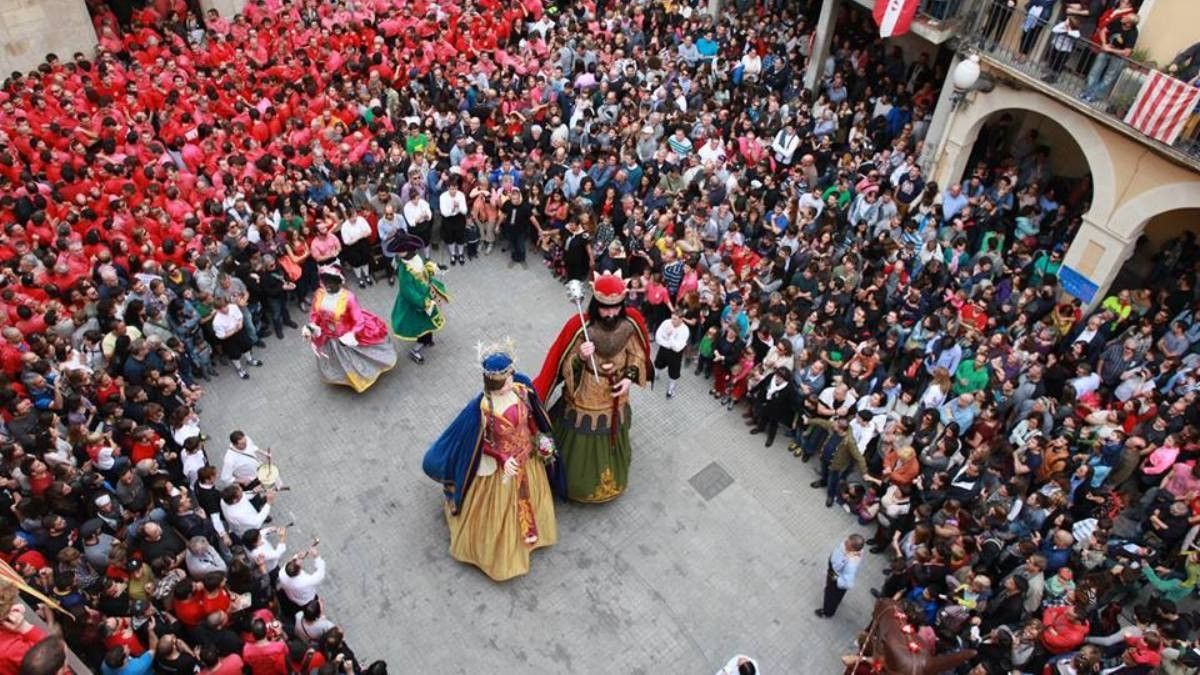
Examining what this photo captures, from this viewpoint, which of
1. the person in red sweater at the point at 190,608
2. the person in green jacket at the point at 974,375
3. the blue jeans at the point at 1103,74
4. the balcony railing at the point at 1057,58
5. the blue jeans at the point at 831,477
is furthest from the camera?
the blue jeans at the point at 1103,74

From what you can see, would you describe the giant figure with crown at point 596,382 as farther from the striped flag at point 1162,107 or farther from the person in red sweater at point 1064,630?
the striped flag at point 1162,107

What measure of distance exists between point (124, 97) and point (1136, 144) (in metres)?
15.6

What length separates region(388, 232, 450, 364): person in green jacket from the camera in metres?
11.1

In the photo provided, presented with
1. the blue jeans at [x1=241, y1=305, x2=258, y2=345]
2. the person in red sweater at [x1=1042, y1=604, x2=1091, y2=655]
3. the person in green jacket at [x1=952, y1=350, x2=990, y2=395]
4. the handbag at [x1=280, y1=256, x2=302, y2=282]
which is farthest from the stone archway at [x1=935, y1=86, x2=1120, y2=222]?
the blue jeans at [x1=241, y1=305, x2=258, y2=345]

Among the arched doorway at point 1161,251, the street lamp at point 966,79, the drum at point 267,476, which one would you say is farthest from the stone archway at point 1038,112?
the drum at point 267,476

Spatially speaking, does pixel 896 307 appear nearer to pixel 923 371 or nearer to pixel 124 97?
pixel 923 371

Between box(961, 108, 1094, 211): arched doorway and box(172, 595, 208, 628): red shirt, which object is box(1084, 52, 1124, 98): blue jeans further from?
box(172, 595, 208, 628): red shirt

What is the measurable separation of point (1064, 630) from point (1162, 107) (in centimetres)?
725

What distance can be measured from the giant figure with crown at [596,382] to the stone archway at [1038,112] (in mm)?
7664

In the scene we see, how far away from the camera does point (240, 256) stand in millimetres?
11445

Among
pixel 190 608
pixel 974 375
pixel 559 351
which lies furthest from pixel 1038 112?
pixel 190 608

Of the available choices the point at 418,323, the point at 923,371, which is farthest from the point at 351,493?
the point at 923,371

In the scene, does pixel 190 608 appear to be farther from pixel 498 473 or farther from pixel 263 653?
pixel 498 473

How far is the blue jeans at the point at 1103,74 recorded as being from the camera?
11844 mm
